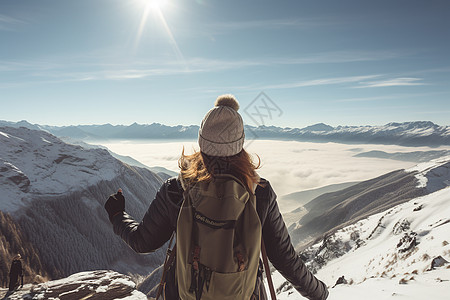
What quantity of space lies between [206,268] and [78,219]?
13859cm

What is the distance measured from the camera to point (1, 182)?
106 meters

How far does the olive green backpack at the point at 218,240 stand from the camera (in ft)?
6.47

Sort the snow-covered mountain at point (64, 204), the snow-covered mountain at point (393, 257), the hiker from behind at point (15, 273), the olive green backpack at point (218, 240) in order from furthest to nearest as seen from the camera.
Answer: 1. the snow-covered mountain at point (64, 204)
2. the hiker from behind at point (15, 273)
3. the snow-covered mountain at point (393, 257)
4. the olive green backpack at point (218, 240)

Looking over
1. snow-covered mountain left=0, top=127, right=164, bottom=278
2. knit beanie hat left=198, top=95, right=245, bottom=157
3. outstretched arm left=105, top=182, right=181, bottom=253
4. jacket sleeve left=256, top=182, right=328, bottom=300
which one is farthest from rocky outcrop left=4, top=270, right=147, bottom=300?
snow-covered mountain left=0, top=127, right=164, bottom=278

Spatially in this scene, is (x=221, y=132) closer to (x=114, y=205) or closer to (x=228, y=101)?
(x=228, y=101)

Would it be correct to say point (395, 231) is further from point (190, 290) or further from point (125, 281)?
point (190, 290)

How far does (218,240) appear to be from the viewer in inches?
77.2

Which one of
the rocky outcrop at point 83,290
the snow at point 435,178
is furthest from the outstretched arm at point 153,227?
the snow at point 435,178

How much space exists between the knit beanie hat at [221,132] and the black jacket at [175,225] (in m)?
0.48

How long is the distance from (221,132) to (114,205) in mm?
1873

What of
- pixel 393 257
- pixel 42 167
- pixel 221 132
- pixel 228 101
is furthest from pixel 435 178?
pixel 42 167

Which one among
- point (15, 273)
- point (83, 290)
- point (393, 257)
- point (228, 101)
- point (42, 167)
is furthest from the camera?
point (42, 167)

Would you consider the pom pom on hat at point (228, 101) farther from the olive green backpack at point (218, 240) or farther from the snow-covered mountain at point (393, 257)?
the snow-covered mountain at point (393, 257)

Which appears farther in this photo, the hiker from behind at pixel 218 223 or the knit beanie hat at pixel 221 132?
the knit beanie hat at pixel 221 132
